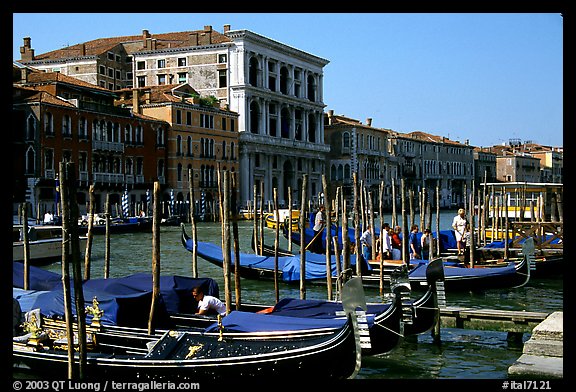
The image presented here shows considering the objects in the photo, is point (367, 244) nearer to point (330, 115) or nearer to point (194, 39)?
point (194, 39)

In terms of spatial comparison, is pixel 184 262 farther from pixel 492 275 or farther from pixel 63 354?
pixel 63 354

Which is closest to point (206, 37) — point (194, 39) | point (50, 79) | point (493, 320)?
point (194, 39)

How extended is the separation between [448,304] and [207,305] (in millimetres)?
3002

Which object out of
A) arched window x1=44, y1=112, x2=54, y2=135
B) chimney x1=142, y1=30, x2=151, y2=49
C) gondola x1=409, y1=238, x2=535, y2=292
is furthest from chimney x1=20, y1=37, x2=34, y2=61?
gondola x1=409, y1=238, x2=535, y2=292

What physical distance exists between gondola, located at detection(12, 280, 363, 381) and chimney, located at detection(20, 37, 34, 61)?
1053 inches

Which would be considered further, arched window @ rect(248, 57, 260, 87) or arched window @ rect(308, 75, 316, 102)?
arched window @ rect(308, 75, 316, 102)

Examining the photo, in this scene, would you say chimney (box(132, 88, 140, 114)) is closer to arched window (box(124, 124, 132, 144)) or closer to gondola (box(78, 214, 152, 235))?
arched window (box(124, 124, 132, 144))

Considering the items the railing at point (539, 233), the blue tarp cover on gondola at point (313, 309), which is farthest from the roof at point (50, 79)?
the blue tarp cover on gondola at point (313, 309)

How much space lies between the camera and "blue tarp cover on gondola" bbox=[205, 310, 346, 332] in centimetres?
448

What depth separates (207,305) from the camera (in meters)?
5.32

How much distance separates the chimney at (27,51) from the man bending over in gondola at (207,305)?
85.7 ft

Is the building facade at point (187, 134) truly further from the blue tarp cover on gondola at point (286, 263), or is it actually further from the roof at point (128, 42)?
the blue tarp cover on gondola at point (286, 263)

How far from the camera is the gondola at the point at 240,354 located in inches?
160

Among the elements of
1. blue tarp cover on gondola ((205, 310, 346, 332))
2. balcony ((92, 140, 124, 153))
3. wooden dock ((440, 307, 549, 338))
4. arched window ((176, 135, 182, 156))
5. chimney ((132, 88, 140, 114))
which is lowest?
wooden dock ((440, 307, 549, 338))
